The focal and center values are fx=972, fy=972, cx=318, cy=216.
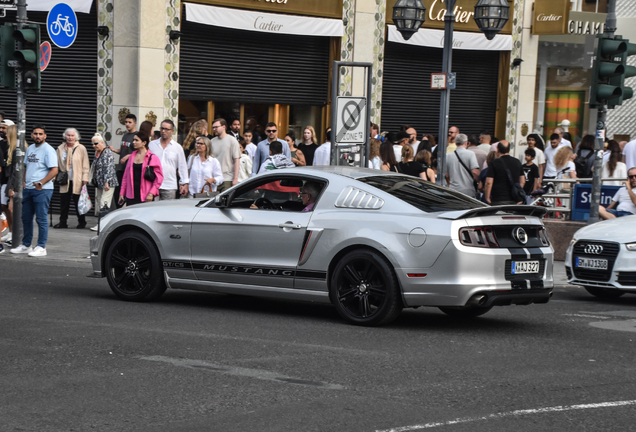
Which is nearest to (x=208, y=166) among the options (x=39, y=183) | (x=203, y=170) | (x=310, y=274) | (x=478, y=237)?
(x=203, y=170)

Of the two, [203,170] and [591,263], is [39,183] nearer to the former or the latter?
[203,170]

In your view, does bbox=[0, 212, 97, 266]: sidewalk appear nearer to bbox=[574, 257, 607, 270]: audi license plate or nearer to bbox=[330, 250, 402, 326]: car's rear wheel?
bbox=[330, 250, 402, 326]: car's rear wheel

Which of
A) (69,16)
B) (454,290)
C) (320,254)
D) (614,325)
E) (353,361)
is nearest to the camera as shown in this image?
(353,361)

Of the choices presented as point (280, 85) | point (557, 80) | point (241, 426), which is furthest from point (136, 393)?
point (557, 80)

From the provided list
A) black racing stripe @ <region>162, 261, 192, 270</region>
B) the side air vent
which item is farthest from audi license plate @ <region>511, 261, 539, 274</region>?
black racing stripe @ <region>162, 261, 192, 270</region>

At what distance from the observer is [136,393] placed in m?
6.09

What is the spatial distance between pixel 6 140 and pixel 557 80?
16595 mm

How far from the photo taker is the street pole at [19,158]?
14570 millimetres

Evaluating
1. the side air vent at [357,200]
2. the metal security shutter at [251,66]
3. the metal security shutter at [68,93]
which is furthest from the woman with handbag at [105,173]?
the side air vent at [357,200]

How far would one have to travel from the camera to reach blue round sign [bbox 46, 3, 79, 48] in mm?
17875

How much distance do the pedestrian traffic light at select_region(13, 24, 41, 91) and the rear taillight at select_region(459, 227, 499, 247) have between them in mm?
8414

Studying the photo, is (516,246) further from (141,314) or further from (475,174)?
(475,174)

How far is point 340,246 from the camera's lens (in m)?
8.80

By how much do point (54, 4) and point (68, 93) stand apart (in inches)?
70.2
